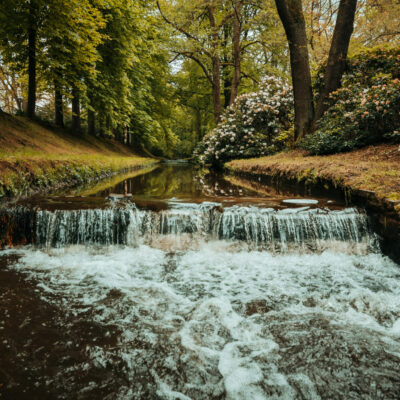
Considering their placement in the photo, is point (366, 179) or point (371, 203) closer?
point (371, 203)

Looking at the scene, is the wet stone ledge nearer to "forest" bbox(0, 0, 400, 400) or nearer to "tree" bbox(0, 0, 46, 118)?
"forest" bbox(0, 0, 400, 400)

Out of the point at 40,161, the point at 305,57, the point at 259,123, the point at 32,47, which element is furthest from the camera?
the point at 259,123

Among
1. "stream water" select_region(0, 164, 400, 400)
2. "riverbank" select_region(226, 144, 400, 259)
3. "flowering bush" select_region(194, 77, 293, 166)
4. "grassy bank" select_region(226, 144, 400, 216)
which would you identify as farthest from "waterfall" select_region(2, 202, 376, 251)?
"flowering bush" select_region(194, 77, 293, 166)

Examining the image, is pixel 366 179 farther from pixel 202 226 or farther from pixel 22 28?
pixel 22 28

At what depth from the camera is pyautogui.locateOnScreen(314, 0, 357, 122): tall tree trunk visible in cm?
884

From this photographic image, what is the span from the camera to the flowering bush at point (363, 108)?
22.8 feet

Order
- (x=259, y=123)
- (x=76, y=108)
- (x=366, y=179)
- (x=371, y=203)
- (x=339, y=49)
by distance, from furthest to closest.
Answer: (x=76, y=108)
(x=259, y=123)
(x=339, y=49)
(x=366, y=179)
(x=371, y=203)

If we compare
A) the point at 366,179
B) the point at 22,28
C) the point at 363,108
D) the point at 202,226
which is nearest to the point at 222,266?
the point at 202,226

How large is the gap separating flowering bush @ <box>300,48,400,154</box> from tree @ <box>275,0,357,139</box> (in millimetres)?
428

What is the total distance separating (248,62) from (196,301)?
19752 millimetres

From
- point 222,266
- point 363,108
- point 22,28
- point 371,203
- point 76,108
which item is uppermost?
point 22,28

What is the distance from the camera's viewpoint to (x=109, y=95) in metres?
16.1

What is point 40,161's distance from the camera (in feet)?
25.7

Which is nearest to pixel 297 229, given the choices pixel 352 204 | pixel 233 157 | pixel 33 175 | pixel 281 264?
pixel 281 264
